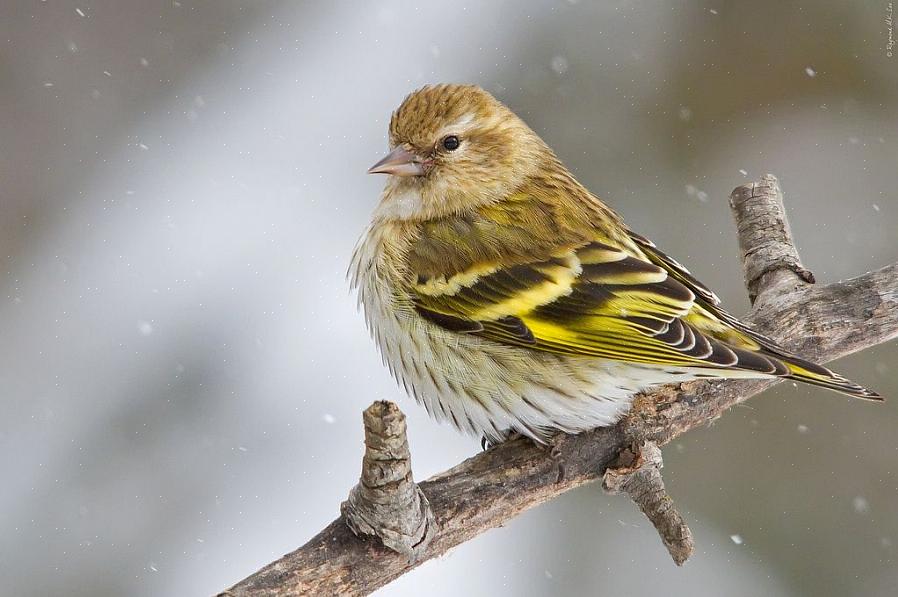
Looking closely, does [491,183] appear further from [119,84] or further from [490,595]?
[119,84]

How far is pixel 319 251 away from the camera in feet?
24.5

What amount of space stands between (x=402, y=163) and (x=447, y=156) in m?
0.21

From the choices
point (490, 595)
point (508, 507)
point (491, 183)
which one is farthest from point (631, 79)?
point (508, 507)

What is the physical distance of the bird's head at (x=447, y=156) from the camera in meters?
4.71

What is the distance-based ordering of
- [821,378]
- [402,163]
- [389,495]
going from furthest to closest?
[402,163]
[821,378]
[389,495]

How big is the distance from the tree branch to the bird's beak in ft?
3.99

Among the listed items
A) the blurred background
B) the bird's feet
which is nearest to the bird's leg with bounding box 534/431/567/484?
the bird's feet

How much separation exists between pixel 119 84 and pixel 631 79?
342 cm

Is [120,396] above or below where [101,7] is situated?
below

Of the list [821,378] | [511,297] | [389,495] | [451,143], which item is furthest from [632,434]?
[451,143]

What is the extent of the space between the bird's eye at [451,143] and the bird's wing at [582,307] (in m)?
0.61

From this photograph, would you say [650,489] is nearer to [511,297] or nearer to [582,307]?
[582,307]

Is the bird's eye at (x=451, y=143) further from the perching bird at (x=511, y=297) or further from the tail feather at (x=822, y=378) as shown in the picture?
the tail feather at (x=822, y=378)

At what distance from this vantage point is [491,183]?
4.85 m
